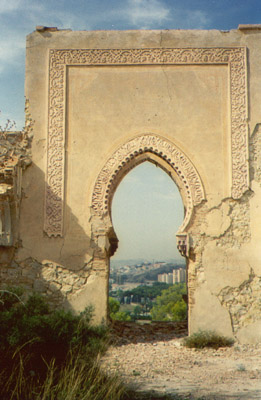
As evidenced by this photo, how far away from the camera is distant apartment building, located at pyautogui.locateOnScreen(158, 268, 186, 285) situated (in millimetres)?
68912

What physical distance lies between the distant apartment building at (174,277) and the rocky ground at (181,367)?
60.1 meters

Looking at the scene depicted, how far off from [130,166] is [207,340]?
3.30m

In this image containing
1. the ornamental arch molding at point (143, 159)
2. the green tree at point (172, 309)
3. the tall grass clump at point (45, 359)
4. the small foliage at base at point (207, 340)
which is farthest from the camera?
the green tree at point (172, 309)

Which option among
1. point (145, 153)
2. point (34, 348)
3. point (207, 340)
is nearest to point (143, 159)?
point (145, 153)

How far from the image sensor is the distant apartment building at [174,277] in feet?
226

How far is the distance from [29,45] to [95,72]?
135 cm

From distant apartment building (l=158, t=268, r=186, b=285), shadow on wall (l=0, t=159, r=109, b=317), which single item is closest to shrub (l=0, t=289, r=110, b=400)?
shadow on wall (l=0, t=159, r=109, b=317)

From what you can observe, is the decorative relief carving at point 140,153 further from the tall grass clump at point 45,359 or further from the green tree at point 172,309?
the green tree at point 172,309

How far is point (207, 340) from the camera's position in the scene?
26.5ft

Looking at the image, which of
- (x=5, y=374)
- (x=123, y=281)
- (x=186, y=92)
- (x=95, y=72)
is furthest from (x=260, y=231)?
(x=123, y=281)

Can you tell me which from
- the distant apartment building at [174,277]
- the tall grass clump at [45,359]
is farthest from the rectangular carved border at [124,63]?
the distant apartment building at [174,277]

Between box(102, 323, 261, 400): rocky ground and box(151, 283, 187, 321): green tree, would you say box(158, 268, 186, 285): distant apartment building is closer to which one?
box(151, 283, 187, 321): green tree

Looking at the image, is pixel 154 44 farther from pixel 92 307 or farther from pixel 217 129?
pixel 92 307

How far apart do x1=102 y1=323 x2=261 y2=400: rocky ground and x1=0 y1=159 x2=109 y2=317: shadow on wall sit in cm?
106
